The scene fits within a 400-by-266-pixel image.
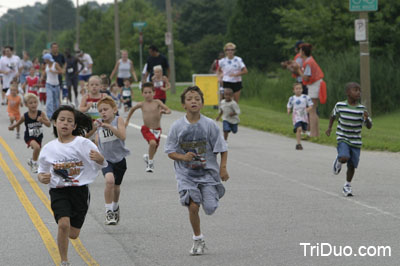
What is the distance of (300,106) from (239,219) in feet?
27.7

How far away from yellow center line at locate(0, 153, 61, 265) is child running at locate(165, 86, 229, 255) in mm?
1279

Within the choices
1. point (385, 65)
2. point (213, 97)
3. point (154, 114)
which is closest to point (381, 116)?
point (385, 65)

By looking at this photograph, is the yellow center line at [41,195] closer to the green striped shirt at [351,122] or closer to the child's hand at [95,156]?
the child's hand at [95,156]

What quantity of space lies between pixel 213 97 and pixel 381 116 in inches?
203

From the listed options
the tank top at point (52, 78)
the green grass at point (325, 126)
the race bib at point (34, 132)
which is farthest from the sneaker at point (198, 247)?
the tank top at point (52, 78)

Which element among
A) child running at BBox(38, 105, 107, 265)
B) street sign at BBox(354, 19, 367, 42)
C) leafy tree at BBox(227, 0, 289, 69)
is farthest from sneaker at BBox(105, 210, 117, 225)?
leafy tree at BBox(227, 0, 289, 69)

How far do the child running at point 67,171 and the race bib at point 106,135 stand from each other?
2.35 m

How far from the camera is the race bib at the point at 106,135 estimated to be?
1012cm

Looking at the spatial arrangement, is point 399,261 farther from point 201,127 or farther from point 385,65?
point 385,65

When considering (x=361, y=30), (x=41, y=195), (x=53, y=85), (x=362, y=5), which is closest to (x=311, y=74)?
(x=361, y=30)

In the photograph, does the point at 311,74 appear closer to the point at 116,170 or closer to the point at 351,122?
the point at 351,122

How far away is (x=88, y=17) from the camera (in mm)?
78188

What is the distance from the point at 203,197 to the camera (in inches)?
324

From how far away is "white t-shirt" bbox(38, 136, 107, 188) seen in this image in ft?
24.8
